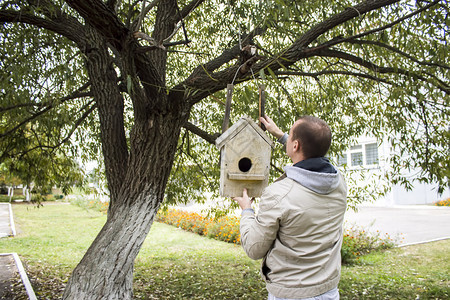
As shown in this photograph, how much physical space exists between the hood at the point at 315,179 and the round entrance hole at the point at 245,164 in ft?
2.32

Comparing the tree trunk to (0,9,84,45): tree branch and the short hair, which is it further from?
the short hair

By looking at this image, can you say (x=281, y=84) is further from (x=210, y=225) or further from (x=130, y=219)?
(x=210, y=225)

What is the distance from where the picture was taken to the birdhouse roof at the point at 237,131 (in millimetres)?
2484

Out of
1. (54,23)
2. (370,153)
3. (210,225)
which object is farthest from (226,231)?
(370,153)

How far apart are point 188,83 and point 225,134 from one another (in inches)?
75.5

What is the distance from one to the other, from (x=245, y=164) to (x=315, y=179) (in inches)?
32.6

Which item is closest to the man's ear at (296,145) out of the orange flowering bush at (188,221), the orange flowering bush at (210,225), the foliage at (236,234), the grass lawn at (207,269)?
the grass lawn at (207,269)

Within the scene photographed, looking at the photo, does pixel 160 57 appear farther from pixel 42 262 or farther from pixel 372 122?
pixel 42 262

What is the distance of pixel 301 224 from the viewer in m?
1.78

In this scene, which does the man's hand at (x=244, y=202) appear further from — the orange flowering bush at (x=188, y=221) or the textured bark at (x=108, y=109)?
the orange flowering bush at (x=188, y=221)

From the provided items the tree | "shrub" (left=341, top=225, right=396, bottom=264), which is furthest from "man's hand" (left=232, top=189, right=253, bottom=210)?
"shrub" (left=341, top=225, right=396, bottom=264)

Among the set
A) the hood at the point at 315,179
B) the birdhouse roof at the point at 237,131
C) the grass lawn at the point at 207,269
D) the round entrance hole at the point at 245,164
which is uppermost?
the birdhouse roof at the point at 237,131

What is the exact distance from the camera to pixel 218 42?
25.5 ft

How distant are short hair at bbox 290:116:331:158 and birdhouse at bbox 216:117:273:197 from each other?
616mm
